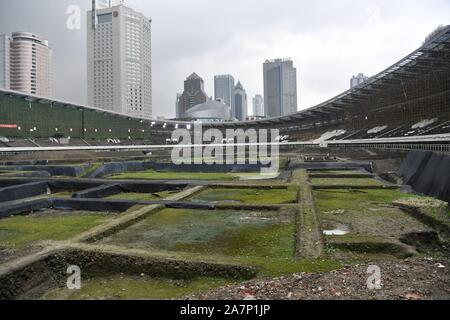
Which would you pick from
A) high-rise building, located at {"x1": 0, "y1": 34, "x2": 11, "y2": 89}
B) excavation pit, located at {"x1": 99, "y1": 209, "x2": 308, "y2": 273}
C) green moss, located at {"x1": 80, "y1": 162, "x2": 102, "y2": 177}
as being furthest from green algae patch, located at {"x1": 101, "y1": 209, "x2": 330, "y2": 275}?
high-rise building, located at {"x1": 0, "y1": 34, "x2": 11, "y2": 89}

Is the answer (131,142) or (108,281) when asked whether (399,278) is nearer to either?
(108,281)

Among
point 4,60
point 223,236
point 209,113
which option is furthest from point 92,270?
point 209,113

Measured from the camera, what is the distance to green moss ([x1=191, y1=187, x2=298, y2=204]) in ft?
53.4

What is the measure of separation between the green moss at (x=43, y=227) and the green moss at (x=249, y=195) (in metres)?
5.65

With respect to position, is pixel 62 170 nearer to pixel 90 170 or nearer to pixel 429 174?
pixel 90 170

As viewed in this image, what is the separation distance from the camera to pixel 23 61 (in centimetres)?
9250

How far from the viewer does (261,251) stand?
889 cm

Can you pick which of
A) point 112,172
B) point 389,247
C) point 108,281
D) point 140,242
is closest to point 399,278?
point 389,247

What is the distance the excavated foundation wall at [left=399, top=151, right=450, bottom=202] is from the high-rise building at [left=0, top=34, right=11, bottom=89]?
92044mm

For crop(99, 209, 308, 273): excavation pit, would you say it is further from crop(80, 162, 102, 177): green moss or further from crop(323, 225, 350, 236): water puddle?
crop(80, 162, 102, 177): green moss

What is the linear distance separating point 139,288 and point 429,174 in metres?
15.5

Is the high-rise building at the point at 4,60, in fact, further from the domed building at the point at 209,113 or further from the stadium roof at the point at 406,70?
the stadium roof at the point at 406,70

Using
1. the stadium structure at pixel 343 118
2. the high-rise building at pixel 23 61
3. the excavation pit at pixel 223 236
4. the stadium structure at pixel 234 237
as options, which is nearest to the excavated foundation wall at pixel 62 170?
the stadium structure at pixel 234 237

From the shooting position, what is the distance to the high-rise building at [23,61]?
90.4 m
